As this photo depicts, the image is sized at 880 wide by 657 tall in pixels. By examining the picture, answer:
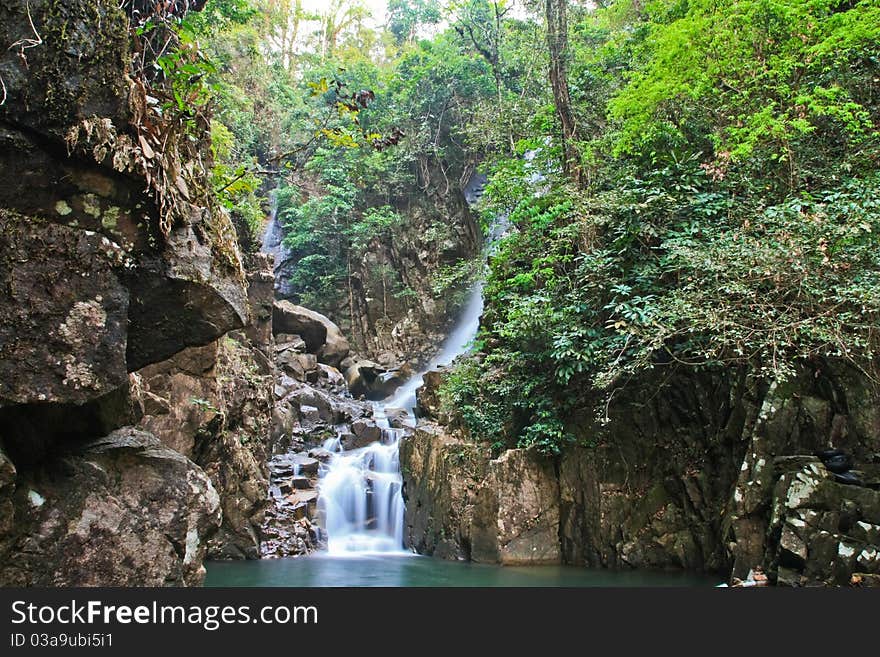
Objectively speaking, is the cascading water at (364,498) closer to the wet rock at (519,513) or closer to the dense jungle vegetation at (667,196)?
the dense jungle vegetation at (667,196)

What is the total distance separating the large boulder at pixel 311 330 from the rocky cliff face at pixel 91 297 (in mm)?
17985

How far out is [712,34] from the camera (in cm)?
1015

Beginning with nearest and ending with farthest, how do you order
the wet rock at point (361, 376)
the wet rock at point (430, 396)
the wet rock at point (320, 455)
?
the wet rock at point (430, 396) → the wet rock at point (320, 455) → the wet rock at point (361, 376)

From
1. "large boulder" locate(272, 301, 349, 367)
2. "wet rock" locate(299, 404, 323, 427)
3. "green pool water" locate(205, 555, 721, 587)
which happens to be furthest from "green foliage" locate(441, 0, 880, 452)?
"large boulder" locate(272, 301, 349, 367)

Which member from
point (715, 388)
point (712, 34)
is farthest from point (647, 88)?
point (715, 388)

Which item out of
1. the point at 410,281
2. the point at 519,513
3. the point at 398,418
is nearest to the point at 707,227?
the point at 519,513

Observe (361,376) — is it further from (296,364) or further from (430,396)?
(430,396)

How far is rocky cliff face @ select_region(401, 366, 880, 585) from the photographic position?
23.2 feet

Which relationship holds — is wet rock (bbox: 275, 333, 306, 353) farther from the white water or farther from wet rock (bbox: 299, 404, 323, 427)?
the white water

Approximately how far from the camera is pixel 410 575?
35.7ft

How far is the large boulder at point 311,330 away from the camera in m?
22.2

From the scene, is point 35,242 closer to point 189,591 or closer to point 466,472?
point 189,591

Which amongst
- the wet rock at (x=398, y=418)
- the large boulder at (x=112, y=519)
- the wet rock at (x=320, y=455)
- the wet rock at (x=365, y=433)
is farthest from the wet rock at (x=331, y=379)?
the large boulder at (x=112, y=519)

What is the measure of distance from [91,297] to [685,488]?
30.9ft
